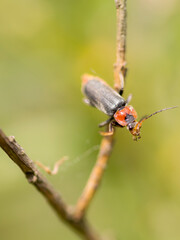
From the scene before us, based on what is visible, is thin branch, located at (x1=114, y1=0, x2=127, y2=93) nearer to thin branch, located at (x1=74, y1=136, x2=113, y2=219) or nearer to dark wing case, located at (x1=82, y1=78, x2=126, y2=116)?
dark wing case, located at (x1=82, y1=78, x2=126, y2=116)

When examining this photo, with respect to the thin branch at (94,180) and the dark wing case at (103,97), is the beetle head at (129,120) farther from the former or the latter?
the thin branch at (94,180)

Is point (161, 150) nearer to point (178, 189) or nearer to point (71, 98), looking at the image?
point (178, 189)

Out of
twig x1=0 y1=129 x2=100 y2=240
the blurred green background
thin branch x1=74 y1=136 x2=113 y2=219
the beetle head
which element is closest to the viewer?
twig x1=0 y1=129 x2=100 y2=240

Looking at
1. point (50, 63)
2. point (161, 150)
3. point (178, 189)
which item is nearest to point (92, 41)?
point (50, 63)

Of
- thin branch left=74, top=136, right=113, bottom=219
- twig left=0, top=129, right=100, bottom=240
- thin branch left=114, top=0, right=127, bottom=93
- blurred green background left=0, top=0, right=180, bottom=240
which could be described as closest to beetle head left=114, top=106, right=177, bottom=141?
thin branch left=114, top=0, right=127, bottom=93

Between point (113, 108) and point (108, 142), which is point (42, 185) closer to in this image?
point (108, 142)

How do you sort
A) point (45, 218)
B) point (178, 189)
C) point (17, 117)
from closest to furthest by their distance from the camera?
point (178, 189)
point (17, 117)
point (45, 218)

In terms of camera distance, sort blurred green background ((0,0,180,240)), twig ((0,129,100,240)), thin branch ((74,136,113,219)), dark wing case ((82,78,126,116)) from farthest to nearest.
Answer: blurred green background ((0,0,180,240)) < thin branch ((74,136,113,219)) < dark wing case ((82,78,126,116)) < twig ((0,129,100,240))

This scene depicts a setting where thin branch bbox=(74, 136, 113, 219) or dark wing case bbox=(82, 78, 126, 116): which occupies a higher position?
dark wing case bbox=(82, 78, 126, 116)
